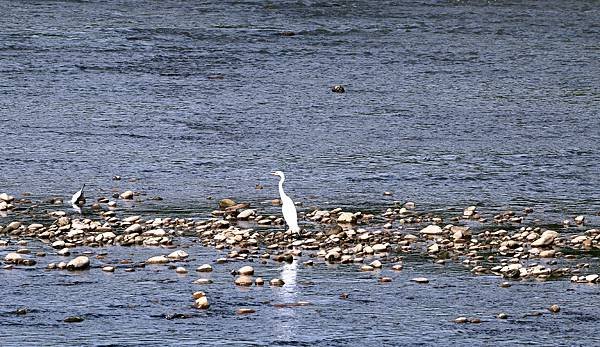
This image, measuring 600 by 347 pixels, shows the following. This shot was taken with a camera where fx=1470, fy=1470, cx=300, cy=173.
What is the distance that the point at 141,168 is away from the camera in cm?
1575

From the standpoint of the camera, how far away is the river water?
413 inches

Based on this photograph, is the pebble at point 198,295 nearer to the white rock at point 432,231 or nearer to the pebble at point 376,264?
the pebble at point 376,264

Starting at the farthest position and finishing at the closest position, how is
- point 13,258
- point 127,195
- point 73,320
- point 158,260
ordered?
point 127,195, point 158,260, point 13,258, point 73,320

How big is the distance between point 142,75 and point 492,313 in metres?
10.9

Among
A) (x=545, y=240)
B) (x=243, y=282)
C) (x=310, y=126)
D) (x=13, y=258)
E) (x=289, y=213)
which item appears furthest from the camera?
(x=310, y=126)

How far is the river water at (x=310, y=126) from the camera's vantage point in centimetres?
1048

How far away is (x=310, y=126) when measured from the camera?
58.4 feet

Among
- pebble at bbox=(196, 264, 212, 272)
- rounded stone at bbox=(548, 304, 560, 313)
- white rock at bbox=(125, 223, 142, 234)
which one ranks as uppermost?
rounded stone at bbox=(548, 304, 560, 313)

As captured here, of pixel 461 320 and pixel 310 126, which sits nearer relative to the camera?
pixel 461 320

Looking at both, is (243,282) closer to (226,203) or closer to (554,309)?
(554,309)

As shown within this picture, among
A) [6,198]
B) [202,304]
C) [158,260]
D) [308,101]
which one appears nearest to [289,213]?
[158,260]

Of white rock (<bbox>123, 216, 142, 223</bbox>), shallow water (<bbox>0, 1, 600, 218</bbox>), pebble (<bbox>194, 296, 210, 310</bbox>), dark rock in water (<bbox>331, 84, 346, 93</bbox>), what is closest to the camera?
pebble (<bbox>194, 296, 210, 310</bbox>)

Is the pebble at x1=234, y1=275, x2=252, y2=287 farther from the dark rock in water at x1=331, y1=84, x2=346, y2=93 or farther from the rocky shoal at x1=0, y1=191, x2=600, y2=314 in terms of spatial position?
the dark rock in water at x1=331, y1=84, x2=346, y2=93

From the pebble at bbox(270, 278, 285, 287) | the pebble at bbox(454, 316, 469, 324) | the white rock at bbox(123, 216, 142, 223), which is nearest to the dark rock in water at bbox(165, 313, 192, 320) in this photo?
the pebble at bbox(270, 278, 285, 287)
